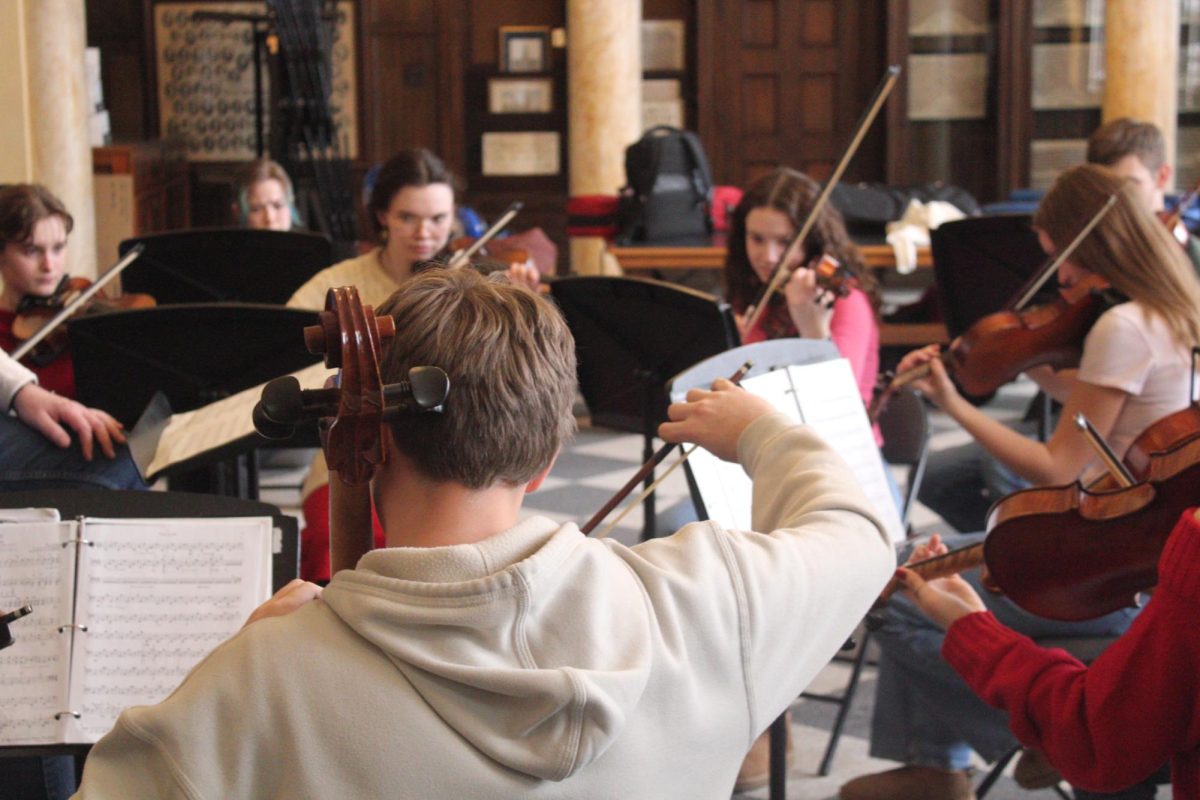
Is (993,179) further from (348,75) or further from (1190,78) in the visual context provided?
(348,75)

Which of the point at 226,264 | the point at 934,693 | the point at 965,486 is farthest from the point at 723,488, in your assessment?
the point at 226,264

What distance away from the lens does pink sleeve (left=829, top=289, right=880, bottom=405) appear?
321 cm

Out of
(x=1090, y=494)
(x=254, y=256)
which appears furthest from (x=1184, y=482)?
(x=254, y=256)

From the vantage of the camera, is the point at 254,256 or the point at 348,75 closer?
the point at 254,256

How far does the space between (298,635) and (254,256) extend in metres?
2.98

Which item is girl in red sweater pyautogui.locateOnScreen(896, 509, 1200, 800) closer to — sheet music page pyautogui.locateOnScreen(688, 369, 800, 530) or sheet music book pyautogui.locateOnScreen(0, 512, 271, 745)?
sheet music page pyautogui.locateOnScreen(688, 369, 800, 530)

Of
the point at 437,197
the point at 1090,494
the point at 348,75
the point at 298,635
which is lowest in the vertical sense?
the point at 1090,494

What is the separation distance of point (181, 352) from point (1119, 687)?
1827 mm

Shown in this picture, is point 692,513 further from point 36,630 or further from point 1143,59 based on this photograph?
point 1143,59

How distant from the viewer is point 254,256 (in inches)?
152

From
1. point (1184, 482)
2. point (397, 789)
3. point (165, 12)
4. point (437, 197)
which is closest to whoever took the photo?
point (397, 789)

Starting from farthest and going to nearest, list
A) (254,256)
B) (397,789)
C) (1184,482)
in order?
(254,256), (1184,482), (397,789)

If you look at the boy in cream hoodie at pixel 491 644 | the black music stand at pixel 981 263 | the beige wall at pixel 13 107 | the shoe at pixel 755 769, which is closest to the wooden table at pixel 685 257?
the black music stand at pixel 981 263

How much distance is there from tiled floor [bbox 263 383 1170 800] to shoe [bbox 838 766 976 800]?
104 millimetres
